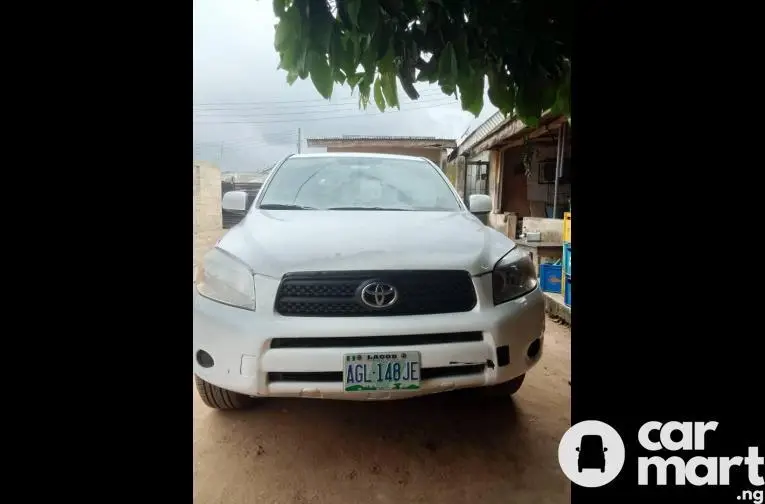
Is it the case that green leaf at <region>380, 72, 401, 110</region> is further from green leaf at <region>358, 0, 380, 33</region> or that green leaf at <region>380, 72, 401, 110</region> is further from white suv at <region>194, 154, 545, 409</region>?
white suv at <region>194, 154, 545, 409</region>

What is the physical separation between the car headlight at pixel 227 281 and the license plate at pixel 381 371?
1.66 ft

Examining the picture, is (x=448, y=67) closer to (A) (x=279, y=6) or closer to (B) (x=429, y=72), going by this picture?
(B) (x=429, y=72)

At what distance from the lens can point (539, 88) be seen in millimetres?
1559

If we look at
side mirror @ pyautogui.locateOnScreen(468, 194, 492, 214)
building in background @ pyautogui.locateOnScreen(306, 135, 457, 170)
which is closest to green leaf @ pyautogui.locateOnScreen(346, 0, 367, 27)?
side mirror @ pyautogui.locateOnScreen(468, 194, 492, 214)

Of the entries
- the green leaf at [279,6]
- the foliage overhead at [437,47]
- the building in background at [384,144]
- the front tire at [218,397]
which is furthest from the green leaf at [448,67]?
the building in background at [384,144]

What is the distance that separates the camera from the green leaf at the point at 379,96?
1547 millimetres

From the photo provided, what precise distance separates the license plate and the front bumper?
3 cm

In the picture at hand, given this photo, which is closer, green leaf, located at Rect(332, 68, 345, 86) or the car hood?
green leaf, located at Rect(332, 68, 345, 86)

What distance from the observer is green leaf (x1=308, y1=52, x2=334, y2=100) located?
4.38ft

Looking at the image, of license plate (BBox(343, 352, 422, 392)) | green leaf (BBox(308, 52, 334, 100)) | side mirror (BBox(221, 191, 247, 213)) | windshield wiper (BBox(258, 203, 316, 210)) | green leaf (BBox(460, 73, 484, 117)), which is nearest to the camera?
green leaf (BBox(308, 52, 334, 100))

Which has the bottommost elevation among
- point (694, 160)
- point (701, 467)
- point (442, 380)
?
point (701, 467)
